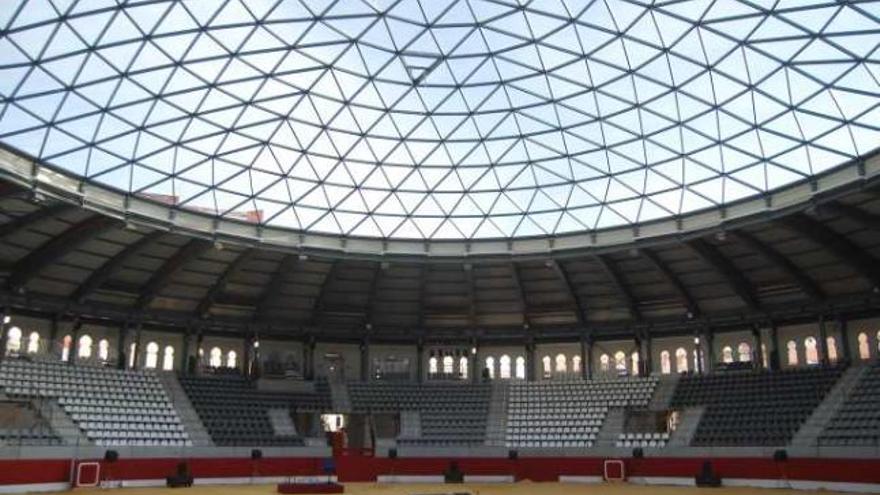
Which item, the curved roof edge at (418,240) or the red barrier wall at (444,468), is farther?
the red barrier wall at (444,468)

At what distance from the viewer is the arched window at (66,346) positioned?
1912 inches

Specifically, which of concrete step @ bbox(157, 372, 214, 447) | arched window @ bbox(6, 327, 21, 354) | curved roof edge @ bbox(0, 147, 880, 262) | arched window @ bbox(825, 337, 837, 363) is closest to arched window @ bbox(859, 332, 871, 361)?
arched window @ bbox(825, 337, 837, 363)

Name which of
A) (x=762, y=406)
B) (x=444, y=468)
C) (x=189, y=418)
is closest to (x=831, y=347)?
(x=762, y=406)

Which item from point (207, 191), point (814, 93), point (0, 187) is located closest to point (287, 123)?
point (207, 191)

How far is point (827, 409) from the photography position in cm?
4347

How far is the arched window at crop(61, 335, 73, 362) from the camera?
48562mm

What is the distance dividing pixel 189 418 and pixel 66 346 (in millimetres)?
9580

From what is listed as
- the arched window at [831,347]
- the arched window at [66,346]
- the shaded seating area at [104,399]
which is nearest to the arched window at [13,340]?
the arched window at [66,346]

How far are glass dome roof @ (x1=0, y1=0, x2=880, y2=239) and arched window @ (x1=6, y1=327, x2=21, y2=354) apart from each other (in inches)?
562

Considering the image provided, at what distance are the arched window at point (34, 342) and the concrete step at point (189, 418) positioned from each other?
7.96 metres

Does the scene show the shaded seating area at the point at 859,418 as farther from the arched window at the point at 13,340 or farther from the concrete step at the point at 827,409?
the arched window at the point at 13,340

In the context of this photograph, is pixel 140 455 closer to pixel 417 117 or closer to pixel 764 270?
pixel 417 117

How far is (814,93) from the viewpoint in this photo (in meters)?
33.0

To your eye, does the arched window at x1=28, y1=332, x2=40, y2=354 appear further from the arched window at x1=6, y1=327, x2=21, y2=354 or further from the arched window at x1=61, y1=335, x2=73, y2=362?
the arched window at x1=61, y1=335, x2=73, y2=362
